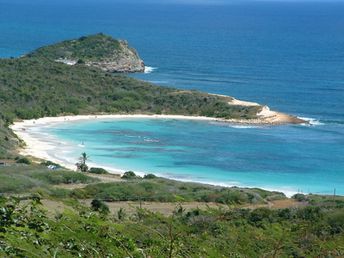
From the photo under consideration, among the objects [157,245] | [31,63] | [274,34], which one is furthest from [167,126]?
[274,34]

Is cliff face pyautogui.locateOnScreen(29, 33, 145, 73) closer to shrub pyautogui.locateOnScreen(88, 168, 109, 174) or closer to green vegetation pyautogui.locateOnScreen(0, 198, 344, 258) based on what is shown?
shrub pyautogui.locateOnScreen(88, 168, 109, 174)

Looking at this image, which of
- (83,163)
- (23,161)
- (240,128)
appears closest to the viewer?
(23,161)

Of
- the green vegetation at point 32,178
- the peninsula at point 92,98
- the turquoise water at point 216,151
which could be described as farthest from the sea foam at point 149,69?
the green vegetation at point 32,178

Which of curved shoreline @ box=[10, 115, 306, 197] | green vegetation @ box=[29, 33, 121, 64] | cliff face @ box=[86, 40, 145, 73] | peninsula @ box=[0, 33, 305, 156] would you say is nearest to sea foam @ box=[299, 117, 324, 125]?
peninsula @ box=[0, 33, 305, 156]

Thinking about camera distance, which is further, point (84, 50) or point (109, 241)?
point (84, 50)

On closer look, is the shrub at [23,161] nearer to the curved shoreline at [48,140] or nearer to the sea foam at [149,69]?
the curved shoreline at [48,140]

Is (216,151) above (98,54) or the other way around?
the other way around

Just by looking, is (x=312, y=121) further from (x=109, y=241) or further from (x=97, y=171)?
(x=109, y=241)

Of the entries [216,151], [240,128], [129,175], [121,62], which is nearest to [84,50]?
[121,62]
